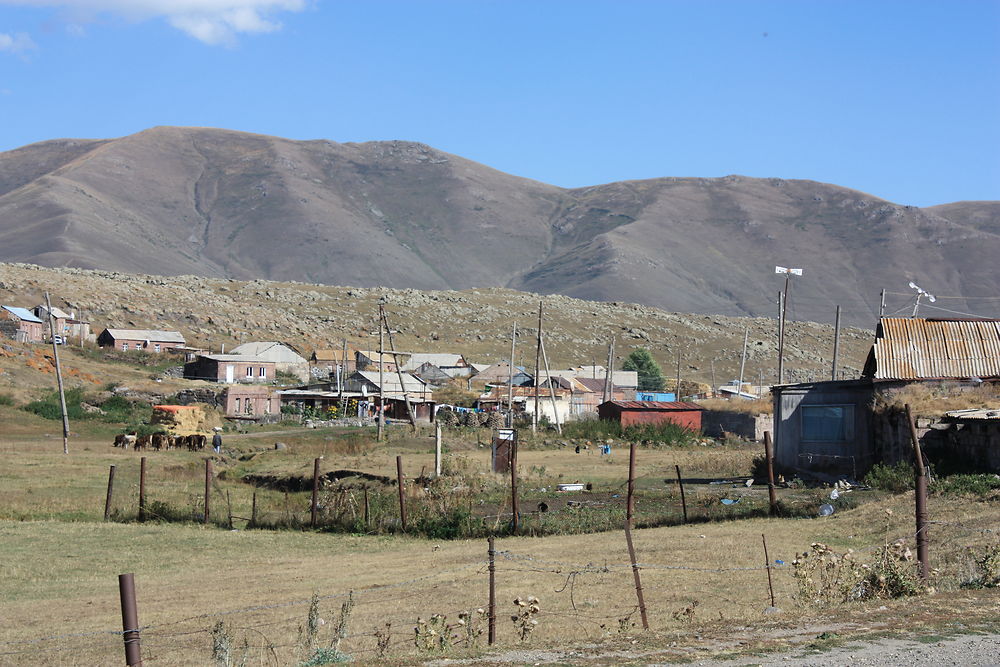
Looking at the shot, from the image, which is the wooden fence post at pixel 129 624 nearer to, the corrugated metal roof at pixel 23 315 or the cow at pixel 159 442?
the cow at pixel 159 442

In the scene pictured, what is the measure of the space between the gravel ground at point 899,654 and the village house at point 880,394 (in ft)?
67.3

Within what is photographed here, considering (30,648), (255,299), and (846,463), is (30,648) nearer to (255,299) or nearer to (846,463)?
(846,463)

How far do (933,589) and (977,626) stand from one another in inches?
92.6

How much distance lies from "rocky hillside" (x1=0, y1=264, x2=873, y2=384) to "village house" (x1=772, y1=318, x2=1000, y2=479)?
263ft

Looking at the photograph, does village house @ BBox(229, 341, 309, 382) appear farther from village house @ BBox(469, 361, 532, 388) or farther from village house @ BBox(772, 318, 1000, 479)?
village house @ BBox(772, 318, 1000, 479)

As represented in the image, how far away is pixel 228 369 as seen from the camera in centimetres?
8431

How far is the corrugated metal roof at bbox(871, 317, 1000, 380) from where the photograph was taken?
32594 mm

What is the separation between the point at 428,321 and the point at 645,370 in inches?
1732

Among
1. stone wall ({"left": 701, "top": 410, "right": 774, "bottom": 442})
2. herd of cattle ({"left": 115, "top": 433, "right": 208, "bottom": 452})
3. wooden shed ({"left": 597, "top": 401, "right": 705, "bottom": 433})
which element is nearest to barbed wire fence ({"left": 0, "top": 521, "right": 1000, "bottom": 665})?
herd of cattle ({"left": 115, "top": 433, "right": 208, "bottom": 452})

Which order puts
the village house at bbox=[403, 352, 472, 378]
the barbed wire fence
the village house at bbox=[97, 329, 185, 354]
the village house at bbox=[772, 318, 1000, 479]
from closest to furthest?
1. the barbed wire fence
2. the village house at bbox=[772, 318, 1000, 479]
3. the village house at bbox=[97, 329, 185, 354]
4. the village house at bbox=[403, 352, 472, 378]

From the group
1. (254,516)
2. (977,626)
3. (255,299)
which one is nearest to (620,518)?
(254,516)

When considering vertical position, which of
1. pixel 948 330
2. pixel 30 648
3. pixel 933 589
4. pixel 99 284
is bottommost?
pixel 30 648

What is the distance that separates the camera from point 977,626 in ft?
36.7

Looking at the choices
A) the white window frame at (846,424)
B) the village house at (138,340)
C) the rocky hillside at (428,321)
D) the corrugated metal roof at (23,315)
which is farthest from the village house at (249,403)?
the white window frame at (846,424)
